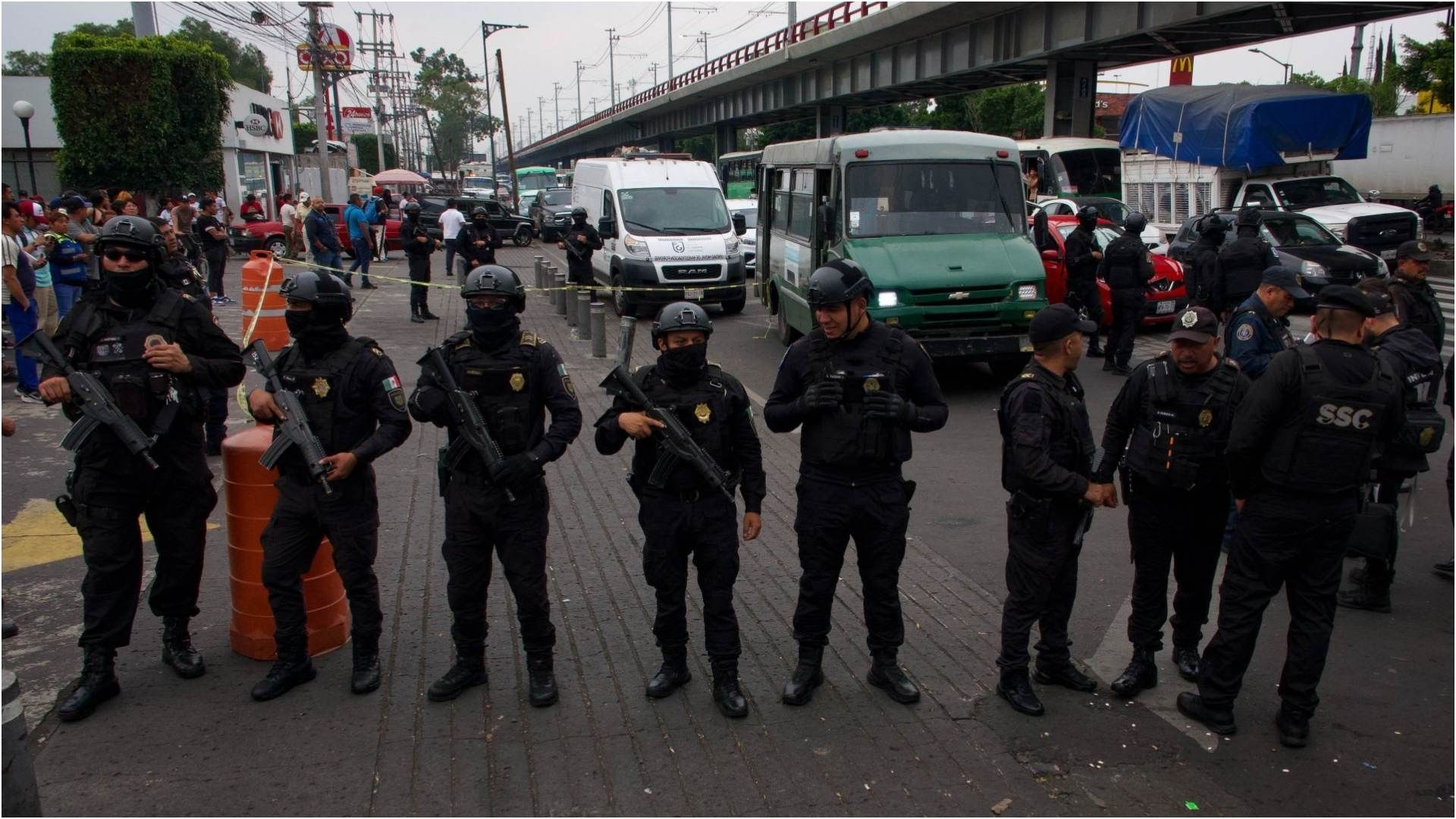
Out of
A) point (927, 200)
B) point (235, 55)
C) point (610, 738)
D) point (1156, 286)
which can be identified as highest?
point (235, 55)

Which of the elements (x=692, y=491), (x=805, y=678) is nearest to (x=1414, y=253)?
(x=805, y=678)

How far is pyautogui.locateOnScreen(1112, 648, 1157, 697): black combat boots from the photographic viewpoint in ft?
14.6

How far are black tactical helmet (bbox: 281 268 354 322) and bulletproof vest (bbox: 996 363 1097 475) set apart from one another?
280 cm

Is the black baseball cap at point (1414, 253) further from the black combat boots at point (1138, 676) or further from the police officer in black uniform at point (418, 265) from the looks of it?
the police officer in black uniform at point (418, 265)

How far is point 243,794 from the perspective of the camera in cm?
370

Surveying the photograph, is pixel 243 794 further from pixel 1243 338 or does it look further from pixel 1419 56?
pixel 1419 56

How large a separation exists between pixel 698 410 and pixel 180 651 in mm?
2658

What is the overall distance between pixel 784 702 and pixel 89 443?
316 centimetres

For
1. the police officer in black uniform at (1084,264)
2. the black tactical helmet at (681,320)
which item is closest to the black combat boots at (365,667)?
the black tactical helmet at (681,320)

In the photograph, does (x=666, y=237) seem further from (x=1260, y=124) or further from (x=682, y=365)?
(x=682, y=365)

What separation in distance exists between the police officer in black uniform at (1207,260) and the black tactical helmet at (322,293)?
829 cm

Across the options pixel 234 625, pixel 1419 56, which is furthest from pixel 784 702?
pixel 1419 56

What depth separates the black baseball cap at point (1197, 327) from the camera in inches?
167

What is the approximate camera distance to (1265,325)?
19.1ft
